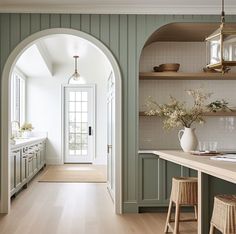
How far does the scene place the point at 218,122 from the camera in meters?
5.89

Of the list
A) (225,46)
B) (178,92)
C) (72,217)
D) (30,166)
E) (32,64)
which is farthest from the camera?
(32,64)

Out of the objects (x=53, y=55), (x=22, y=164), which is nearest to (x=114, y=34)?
(x=22, y=164)

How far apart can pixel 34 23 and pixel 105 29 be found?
3.09 feet

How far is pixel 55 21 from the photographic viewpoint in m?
5.12

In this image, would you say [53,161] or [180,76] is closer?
[180,76]

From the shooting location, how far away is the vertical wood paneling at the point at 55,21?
5117 mm

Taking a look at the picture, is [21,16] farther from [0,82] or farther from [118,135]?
[118,135]

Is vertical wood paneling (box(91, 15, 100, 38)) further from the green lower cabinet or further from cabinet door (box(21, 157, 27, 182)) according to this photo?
cabinet door (box(21, 157, 27, 182))

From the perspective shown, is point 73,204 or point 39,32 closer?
point 39,32

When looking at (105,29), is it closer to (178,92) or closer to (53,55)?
(178,92)

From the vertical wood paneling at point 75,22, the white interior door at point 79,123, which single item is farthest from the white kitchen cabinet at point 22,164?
the white interior door at point 79,123

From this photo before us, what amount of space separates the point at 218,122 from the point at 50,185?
348 centimetres

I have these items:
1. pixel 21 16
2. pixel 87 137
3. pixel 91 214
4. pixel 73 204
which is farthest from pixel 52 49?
pixel 91 214

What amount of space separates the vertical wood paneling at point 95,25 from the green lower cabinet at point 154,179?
5.68 feet
